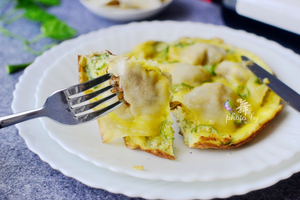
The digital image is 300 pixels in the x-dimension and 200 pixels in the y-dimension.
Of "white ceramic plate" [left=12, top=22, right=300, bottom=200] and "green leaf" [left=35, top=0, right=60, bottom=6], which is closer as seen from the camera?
"white ceramic plate" [left=12, top=22, right=300, bottom=200]

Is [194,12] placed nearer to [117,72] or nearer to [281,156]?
[117,72]

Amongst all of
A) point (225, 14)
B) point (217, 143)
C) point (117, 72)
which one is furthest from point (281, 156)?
point (225, 14)

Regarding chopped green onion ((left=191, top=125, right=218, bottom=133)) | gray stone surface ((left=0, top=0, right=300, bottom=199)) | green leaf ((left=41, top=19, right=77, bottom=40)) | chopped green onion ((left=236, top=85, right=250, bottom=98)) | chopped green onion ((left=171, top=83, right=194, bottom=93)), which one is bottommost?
gray stone surface ((left=0, top=0, right=300, bottom=199))

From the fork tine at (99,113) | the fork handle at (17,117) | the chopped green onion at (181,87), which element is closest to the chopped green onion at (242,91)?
the chopped green onion at (181,87)

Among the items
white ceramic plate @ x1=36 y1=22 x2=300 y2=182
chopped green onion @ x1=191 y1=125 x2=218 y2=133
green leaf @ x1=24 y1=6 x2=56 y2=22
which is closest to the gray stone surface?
white ceramic plate @ x1=36 y1=22 x2=300 y2=182

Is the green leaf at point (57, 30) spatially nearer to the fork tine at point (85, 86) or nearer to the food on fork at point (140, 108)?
the food on fork at point (140, 108)

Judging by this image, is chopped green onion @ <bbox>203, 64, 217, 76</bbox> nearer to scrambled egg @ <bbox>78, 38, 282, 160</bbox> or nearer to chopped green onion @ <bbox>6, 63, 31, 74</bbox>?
scrambled egg @ <bbox>78, 38, 282, 160</bbox>
